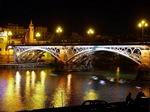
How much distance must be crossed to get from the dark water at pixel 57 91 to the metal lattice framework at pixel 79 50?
23.1 ft

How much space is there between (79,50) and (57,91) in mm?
32645

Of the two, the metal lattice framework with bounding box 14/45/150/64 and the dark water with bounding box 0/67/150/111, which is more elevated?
the metal lattice framework with bounding box 14/45/150/64

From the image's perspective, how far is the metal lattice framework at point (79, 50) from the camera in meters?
70.2

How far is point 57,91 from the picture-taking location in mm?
51812

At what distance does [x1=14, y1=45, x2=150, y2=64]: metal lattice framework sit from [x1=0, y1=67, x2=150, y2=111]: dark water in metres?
7.04

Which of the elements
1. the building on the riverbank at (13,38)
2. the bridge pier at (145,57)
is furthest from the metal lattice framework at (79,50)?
the building on the riverbank at (13,38)

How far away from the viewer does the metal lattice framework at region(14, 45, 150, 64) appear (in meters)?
70.2

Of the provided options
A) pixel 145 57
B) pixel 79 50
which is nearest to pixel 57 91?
pixel 145 57

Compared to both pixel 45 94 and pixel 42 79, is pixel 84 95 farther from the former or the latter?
pixel 42 79

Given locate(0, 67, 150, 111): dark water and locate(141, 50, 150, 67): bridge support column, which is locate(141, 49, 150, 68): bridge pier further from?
locate(0, 67, 150, 111): dark water

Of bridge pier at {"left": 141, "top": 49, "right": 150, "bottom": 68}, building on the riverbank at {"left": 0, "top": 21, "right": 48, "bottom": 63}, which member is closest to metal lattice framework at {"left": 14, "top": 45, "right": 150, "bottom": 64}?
bridge pier at {"left": 141, "top": 49, "right": 150, "bottom": 68}

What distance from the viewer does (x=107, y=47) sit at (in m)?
76.2

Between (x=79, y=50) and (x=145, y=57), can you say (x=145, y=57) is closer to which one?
(x=145, y=57)

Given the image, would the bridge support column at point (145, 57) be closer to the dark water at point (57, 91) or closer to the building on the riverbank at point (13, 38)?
the dark water at point (57, 91)
